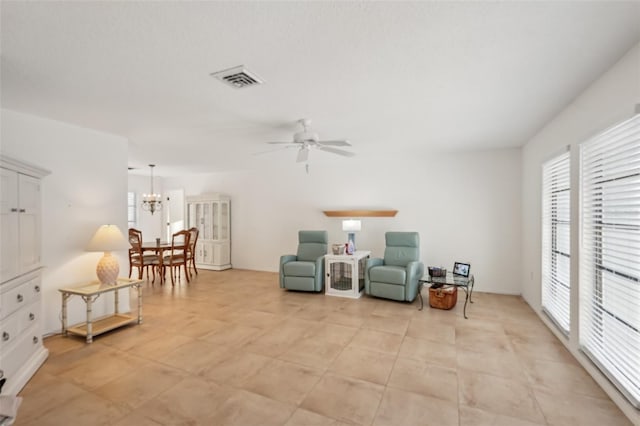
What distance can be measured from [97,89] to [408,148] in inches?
165

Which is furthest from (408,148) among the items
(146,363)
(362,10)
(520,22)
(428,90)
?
(146,363)

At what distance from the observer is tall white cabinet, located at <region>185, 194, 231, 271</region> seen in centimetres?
746

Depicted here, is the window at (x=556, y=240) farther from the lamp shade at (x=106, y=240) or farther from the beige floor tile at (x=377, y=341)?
the lamp shade at (x=106, y=240)

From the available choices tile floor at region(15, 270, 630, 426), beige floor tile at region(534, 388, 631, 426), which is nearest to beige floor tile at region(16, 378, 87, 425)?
tile floor at region(15, 270, 630, 426)

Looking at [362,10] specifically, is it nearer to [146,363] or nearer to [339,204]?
[146,363]

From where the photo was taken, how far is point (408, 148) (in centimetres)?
508

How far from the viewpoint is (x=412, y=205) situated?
18.7 feet

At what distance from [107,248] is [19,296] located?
1070 mm

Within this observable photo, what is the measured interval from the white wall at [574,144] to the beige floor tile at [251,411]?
2296mm

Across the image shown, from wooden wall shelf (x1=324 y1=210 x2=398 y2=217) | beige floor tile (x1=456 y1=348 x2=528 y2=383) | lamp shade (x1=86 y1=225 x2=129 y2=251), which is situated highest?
wooden wall shelf (x1=324 y1=210 x2=398 y2=217)

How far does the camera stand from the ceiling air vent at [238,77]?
228 cm

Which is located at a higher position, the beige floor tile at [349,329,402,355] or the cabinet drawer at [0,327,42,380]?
the cabinet drawer at [0,327,42,380]

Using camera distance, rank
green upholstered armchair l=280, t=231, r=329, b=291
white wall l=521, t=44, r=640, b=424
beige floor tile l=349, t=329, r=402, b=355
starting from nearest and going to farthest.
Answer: white wall l=521, t=44, r=640, b=424
beige floor tile l=349, t=329, r=402, b=355
green upholstered armchair l=280, t=231, r=329, b=291

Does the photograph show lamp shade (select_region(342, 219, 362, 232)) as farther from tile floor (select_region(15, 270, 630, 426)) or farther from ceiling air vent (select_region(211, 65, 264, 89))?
ceiling air vent (select_region(211, 65, 264, 89))
